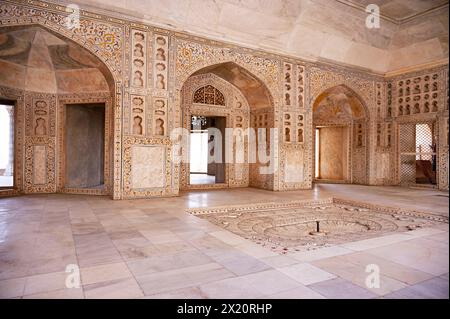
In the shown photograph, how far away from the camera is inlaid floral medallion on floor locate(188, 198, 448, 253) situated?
4.37m

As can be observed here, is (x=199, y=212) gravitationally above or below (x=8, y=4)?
below

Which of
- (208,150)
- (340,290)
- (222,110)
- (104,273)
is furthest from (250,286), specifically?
(208,150)

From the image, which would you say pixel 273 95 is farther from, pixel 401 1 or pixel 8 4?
pixel 8 4

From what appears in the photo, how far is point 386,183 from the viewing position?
397 inches

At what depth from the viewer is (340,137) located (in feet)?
36.4

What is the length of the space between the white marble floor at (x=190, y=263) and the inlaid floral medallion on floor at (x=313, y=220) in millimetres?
571

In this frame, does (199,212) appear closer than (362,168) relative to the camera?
Yes

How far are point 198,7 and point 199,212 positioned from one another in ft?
14.4

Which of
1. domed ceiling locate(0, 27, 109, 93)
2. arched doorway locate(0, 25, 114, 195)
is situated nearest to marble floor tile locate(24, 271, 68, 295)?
Result: arched doorway locate(0, 25, 114, 195)

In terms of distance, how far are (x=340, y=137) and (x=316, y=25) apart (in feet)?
15.0

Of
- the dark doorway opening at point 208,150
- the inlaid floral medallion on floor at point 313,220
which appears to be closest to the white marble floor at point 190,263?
the inlaid floral medallion on floor at point 313,220

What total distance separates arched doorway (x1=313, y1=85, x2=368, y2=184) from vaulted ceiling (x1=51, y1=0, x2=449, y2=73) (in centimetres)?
130

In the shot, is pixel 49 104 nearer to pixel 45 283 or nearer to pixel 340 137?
pixel 45 283
